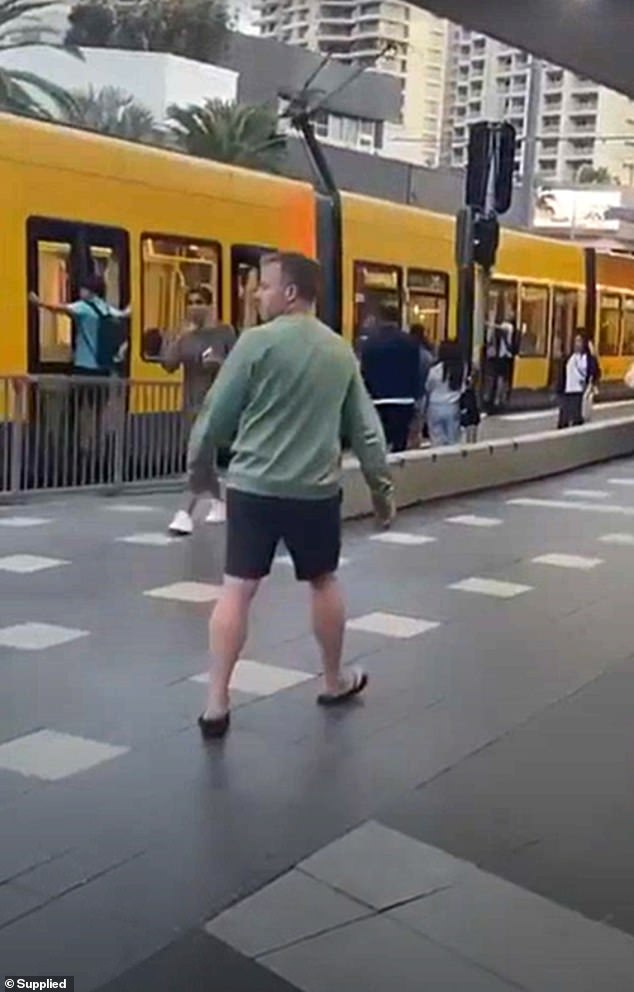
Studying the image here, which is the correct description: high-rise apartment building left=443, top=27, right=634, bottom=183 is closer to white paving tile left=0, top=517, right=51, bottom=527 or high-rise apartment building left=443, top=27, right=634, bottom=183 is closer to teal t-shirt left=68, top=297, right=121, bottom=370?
teal t-shirt left=68, top=297, right=121, bottom=370

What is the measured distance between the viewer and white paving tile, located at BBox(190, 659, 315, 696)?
6.70 m

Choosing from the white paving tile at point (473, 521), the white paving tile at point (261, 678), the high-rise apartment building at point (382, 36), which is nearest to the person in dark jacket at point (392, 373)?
the white paving tile at point (473, 521)

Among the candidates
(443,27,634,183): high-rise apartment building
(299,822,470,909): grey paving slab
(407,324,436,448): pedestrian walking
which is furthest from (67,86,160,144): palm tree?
(299,822,470,909): grey paving slab

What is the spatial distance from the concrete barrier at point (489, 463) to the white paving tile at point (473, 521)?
0.59 metres

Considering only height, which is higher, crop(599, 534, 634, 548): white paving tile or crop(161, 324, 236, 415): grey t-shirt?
crop(161, 324, 236, 415): grey t-shirt

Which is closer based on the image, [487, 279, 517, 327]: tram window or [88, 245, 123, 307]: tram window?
[88, 245, 123, 307]: tram window

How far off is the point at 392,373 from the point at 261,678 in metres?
7.50

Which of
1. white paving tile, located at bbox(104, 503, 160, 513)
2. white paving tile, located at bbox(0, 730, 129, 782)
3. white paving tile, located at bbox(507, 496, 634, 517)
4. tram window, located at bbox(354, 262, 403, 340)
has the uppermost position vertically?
tram window, located at bbox(354, 262, 403, 340)

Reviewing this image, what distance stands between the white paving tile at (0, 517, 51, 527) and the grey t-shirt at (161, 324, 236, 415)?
4.74 ft

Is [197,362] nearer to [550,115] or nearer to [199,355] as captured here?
[199,355]

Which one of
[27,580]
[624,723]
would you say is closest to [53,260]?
[27,580]

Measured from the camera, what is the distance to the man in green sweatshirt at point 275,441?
19.1ft

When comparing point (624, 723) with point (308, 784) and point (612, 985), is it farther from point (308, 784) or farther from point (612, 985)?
point (612, 985)

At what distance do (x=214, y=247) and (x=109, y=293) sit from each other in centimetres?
183
